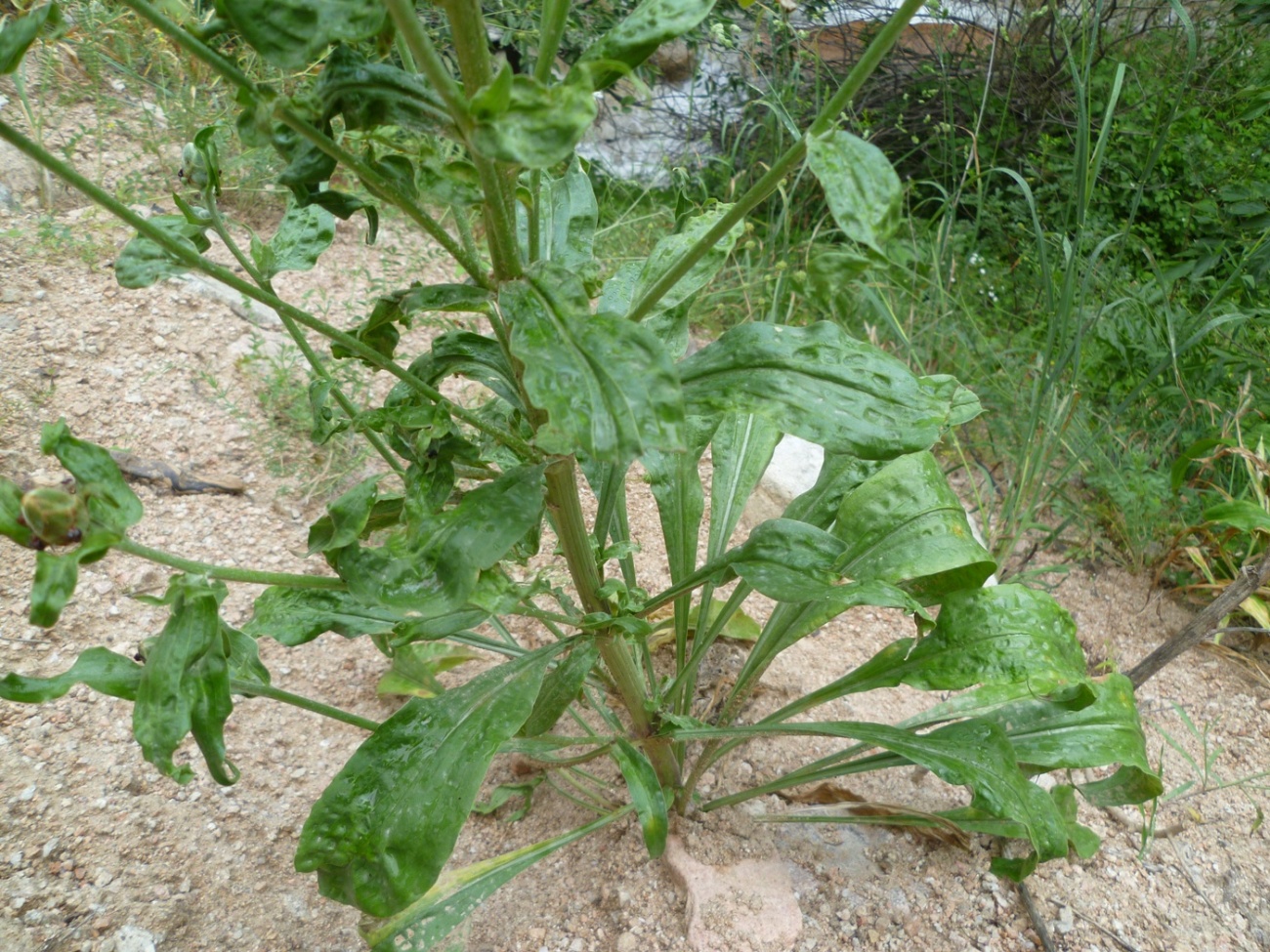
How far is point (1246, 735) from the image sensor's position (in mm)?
1746

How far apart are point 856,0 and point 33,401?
3253 millimetres

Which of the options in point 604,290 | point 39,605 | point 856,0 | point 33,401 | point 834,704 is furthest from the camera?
point 856,0

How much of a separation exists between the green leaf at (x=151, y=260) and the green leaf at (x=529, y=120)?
1.48 feet

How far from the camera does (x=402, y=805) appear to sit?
1.02 m

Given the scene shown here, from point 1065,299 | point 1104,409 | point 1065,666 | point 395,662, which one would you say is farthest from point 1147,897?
point 1104,409

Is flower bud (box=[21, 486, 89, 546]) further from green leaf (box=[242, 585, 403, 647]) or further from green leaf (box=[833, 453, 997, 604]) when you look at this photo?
green leaf (box=[833, 453, 997, 604])

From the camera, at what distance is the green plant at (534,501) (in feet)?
2.29

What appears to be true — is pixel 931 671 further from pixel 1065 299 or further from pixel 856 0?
pixel 856 0

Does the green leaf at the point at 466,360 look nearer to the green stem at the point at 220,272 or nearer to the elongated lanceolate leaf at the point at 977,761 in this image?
the green stem at the point at 220,272

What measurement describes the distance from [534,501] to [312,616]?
412 mm

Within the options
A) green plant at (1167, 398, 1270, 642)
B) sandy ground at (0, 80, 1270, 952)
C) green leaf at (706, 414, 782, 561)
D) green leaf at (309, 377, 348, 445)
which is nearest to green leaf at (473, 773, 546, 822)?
sandy ground at (0, 80, 1270, 952)

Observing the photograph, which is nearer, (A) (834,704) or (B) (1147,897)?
(B) (1147,897)

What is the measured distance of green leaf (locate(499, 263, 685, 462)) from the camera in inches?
27.4

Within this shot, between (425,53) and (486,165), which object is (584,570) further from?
(425,53)
